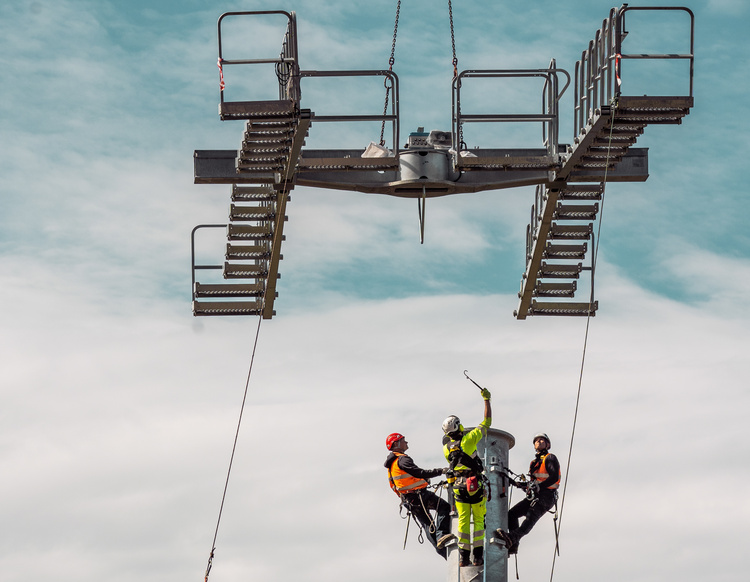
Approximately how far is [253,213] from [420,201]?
9.23 ft

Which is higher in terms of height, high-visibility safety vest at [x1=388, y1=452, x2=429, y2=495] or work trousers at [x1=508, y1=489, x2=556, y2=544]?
high-visibility safety vest at [x1=388, y1=452, x2=429, y2=495]

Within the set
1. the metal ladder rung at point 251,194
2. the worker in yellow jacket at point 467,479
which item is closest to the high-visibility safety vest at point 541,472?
the worker in yellow jacket at point 467,479

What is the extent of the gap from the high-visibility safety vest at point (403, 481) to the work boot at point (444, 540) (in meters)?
0.78

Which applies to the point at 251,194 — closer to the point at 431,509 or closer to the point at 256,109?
the point at 256,109

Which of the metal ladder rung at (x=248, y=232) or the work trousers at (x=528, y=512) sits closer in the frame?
the work trousers at (x=528, y=512)

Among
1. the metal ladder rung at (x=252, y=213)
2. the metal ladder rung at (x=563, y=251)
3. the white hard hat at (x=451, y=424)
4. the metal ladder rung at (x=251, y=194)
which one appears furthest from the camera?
the metal ladder rung at (x=563, y=251)

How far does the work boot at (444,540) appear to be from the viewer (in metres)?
29.8

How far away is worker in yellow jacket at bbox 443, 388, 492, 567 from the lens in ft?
95.2

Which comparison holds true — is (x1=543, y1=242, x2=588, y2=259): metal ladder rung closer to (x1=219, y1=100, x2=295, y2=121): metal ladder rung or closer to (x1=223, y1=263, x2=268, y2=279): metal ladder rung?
(x1=223, y1=263, x2=268, y2=279): metal ladder rung

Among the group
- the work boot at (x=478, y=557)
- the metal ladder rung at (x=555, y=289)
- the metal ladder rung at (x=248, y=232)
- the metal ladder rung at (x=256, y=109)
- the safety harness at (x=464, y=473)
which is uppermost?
the metal ladder rung at (x=256, y=109)

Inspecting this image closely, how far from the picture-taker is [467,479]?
29.1m

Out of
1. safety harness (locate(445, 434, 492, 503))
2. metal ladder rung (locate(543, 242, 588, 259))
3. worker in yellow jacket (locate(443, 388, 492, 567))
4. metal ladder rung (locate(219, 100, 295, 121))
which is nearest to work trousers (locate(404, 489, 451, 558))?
worker in yellow jacket (locate(443, 388, 492, 567))

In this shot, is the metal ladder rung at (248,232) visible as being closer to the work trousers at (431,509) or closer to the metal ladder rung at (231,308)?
the metal ladder rung at (231,308)

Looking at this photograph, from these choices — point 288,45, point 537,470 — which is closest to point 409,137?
point 288,45
